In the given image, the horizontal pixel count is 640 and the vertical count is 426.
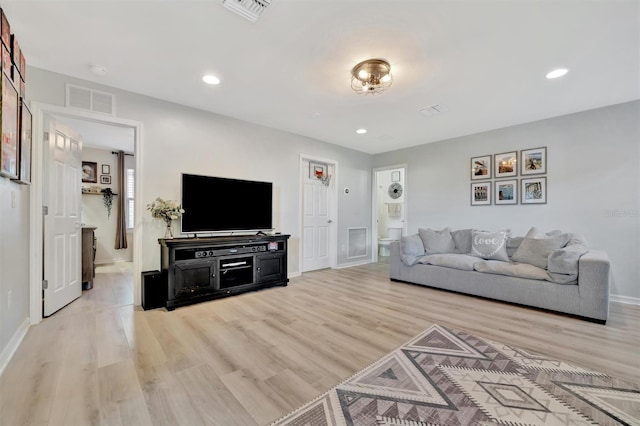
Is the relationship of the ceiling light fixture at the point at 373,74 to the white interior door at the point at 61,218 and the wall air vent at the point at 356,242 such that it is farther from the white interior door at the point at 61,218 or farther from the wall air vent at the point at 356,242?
the wall air vent at the point at 356,242

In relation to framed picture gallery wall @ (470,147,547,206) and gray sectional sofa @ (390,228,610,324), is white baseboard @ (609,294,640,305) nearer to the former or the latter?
gray sectional sofa @ (390,228,610,324)

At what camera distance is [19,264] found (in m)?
2.35

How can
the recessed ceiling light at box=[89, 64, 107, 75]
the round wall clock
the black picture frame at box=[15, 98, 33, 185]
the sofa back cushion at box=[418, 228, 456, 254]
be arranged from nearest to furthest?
the black picture frame at box=[15, 98, 33, 185], the recessed ceiling light at box=[89, 64, 107, 75], the sofa back cushion at box=[418, 228, 456, 254], the round wall clock

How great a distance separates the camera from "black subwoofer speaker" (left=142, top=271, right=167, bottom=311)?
3.00 metres

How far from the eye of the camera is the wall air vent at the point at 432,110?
3.56 meters

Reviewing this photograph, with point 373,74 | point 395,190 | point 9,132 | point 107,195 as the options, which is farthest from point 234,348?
point 395,190

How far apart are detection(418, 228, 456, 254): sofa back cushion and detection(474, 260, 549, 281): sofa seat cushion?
723 millimetres

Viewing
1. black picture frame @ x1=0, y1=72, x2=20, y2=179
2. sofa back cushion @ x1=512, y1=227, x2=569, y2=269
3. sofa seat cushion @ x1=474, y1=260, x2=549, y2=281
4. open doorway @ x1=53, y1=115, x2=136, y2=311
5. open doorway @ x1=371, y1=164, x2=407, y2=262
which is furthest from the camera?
open doorway @ x1=371, y1=164, x2=407, y2=262

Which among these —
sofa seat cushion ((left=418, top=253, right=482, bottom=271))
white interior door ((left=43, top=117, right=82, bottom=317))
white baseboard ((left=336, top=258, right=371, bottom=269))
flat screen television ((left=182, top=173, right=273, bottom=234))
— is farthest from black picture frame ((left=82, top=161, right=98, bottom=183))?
sofa seat cushion ((left=418, top=253, right=482, bottom=271))

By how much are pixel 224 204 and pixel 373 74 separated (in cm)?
252

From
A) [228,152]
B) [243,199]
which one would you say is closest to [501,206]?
[243,199]

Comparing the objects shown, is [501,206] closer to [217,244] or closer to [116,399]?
[217,244]

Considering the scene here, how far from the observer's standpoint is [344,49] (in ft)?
7.68

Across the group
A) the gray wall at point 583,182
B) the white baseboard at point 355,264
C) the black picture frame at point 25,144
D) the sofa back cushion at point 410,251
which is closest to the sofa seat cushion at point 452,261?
the sofa back cushion at point 410,251
